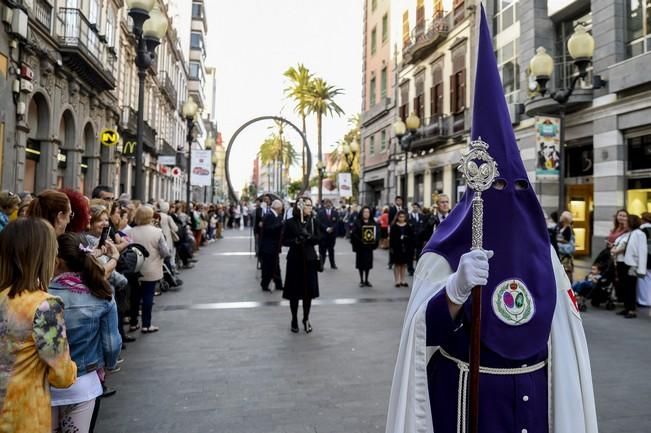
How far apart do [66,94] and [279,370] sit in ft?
48.1

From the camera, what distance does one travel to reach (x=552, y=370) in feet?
6.76

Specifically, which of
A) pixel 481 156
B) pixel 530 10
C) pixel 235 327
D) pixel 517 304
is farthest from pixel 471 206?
pixel 530 10

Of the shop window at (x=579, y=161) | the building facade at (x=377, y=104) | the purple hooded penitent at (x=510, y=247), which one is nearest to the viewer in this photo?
the purple hooded penitent at (x=510, y=247)

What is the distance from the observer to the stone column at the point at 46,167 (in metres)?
14.6

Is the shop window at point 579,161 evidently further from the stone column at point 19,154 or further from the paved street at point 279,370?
the stone column at point 19,154

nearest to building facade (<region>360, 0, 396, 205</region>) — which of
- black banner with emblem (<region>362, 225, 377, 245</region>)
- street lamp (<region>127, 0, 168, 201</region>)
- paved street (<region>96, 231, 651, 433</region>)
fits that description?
black banner with emblem (<region>362, 225, 377, 245</region>)

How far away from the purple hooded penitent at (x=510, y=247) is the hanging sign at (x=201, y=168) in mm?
13572

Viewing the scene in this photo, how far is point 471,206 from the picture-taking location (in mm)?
1998

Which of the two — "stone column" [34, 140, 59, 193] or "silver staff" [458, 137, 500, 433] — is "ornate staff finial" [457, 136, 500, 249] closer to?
"silver staff" [458, 137, 500, 433]

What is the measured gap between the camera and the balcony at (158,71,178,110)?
1330 inches

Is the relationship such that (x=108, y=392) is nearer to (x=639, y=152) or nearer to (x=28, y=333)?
(x=28, y=333)

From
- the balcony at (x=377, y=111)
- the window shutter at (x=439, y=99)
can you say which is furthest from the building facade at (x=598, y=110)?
→ the balcony at (x=377, y=111)

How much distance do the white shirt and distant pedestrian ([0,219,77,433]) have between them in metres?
0.35

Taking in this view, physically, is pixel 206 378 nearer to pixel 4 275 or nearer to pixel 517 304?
pixel 4 275
